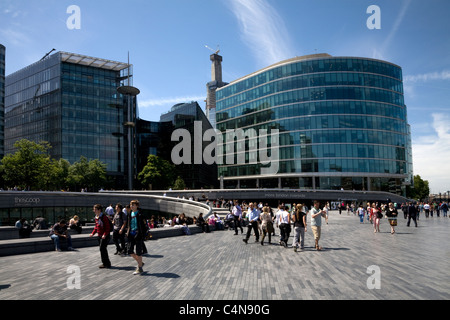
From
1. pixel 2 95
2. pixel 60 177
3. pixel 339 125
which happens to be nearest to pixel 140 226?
pixel 60 177

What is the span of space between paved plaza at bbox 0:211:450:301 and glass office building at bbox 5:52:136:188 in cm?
6979

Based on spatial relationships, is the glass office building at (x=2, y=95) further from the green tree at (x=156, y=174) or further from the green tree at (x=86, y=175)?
the green tree at (x=156, y=174)

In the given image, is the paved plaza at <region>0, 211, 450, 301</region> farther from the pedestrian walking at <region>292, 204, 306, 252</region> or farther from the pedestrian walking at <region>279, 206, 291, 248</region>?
the pedestrian walking at <region>279, 206, 291, 248</region>

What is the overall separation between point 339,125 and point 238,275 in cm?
6064

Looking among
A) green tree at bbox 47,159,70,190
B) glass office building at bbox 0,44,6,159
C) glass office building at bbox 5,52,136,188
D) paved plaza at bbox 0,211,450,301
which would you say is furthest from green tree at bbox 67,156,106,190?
paved plaza at bbox 0,211,450,301

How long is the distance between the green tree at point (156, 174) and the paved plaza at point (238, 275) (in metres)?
50.1

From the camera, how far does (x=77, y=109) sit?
74812 mm

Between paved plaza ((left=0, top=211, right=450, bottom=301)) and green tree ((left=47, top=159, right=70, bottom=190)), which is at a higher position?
green tree ((left=47, top=159, right=70, bottom=190))

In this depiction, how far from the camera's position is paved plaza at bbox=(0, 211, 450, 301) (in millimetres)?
6336

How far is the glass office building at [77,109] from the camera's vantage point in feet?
241

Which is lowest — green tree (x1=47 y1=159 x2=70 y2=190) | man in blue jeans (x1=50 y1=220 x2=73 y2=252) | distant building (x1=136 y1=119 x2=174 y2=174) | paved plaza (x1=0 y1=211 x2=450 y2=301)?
paved plaza (x1=0 y1=211 x2=450 y2=301)

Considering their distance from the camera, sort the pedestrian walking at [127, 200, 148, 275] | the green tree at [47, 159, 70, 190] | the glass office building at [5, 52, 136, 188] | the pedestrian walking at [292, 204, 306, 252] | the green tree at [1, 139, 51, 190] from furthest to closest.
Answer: the glass office building at [5, 52, 136, 188] < the green tree at [47, 159, 70, 190] < the green tree at [1, 139, 51, 190] < the pedestrian walking at [292, 204, 306, 252] < the pedestrian walking at [127, 200, 148, 275]

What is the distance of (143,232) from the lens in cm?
862
